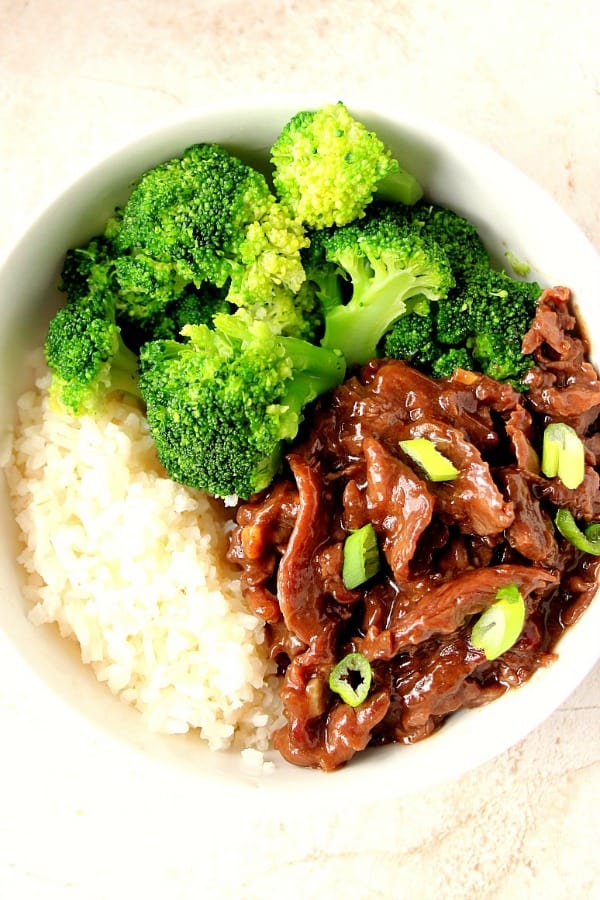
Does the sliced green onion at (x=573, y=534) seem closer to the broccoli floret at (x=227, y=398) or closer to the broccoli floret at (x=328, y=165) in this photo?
the broccoli floret at (x=227, y=398)

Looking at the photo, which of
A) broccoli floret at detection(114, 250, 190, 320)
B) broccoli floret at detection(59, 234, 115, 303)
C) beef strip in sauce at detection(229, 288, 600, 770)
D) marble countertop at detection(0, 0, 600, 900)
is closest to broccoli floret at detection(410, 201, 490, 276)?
beef strip in sauce at detection(229, 288, 600, 770)

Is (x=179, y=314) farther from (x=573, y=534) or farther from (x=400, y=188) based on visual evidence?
(x=573, y=534)

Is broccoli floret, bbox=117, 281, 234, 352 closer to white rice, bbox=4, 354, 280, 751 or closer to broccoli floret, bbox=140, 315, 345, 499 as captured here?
broccoli floret, bbox=140, 315, 345, 499

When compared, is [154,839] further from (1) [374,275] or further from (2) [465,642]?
(1) [374,275]

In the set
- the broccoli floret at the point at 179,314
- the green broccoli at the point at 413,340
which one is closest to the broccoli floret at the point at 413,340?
the green broccoli at the point at 413,340

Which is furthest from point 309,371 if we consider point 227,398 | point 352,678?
point 352,678

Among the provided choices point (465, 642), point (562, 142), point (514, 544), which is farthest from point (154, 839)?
point (562, 142)
